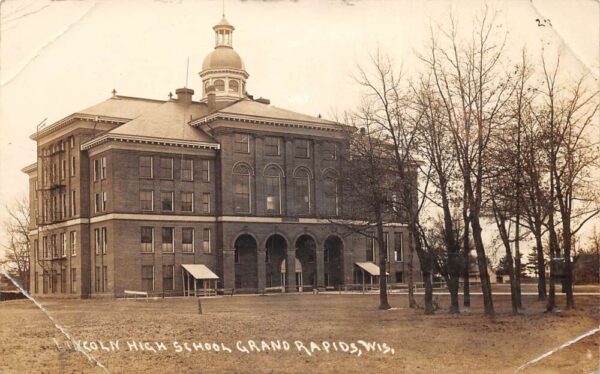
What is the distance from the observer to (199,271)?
5759 centimetres

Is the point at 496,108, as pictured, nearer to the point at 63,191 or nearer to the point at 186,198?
the point at 186,198

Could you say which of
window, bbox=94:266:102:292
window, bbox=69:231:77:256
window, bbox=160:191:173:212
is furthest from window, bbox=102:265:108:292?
window, bbox=160:191:173:212

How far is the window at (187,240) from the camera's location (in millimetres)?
58531

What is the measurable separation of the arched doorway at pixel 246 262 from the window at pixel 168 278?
5791mm

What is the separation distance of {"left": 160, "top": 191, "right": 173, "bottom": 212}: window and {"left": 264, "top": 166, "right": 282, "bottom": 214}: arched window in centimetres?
777

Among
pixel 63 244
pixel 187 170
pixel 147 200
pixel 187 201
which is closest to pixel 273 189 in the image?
pixel 187 201

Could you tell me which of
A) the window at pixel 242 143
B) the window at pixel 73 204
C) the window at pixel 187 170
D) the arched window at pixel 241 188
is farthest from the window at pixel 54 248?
the window at pixel 242 143

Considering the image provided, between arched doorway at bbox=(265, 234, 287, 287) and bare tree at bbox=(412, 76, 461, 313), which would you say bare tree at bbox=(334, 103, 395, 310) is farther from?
arched doorway at bbox=(265, 234, 287, 287)

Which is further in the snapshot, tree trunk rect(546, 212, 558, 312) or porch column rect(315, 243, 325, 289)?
porch column rect(315, 243, 325, 289)

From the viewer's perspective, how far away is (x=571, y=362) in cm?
1967

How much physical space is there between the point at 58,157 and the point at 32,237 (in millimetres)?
12859

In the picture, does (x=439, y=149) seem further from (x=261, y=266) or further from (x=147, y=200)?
(x=261, y=266)

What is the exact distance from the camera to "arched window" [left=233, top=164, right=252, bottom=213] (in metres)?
59.9

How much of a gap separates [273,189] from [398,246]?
14.8 meters
